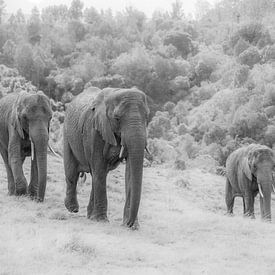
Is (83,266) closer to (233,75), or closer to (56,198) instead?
(56,198)

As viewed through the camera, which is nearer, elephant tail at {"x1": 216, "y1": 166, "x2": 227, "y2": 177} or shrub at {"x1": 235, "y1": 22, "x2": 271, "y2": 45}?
elephant tail at {"x1": 216, "y1": 166, "x2": 227, "y2": 177}

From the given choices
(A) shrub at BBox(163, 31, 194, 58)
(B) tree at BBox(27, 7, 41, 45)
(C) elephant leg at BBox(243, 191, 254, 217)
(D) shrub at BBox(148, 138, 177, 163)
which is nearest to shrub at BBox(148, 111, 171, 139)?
(D) shrub at BBox(148, 138, 177, 163)

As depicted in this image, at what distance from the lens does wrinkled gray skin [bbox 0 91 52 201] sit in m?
10.5

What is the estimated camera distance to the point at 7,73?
49.4 meters

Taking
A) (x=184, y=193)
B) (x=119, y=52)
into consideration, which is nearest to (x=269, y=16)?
(x=119, y=52)

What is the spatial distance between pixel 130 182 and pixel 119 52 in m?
57.0

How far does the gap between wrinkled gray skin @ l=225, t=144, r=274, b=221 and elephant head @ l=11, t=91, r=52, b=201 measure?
16.0 ft

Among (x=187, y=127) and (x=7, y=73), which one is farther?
(x=7, y=73)

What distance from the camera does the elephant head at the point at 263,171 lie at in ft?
40.4

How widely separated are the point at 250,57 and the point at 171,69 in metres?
8.39

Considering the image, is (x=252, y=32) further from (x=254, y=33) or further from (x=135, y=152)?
(x=135, y=152)

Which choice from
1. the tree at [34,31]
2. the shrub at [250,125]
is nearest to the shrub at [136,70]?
the tree at [34,31]

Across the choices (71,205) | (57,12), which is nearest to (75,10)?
(57,12)

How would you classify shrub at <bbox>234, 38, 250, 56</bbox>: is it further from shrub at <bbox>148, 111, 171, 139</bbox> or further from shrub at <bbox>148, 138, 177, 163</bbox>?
shrub at <bbox>148, 138, 177, 163</bbox>
